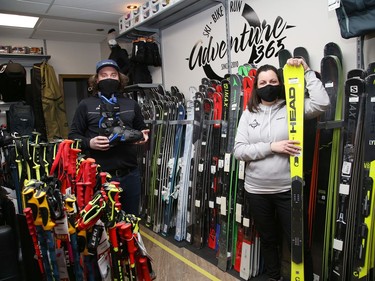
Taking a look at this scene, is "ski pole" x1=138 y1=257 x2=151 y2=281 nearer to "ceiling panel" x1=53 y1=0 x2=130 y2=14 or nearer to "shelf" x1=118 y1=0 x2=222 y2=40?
"shelf" x1=118 y1=0 x2=222 y2=40

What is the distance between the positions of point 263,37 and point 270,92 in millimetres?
995

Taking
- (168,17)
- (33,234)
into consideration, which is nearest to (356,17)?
(33,234)

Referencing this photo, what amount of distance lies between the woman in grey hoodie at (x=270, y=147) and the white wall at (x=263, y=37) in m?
0.48

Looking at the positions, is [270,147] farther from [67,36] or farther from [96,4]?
[67,36]

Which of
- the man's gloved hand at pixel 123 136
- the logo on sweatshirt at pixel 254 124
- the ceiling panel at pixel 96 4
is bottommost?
the man's gloved hand at pixel 123 136

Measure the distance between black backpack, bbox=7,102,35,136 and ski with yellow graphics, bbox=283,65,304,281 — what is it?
4130 mm

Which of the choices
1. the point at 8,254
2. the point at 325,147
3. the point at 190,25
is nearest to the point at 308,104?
the point at 325,147

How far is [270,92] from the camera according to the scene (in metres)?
1.84

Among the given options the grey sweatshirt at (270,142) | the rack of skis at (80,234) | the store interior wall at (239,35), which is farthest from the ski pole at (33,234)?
the store interior wall at (239,35)

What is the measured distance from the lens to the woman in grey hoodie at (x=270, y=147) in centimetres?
175

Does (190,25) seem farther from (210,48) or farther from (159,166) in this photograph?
(159,166)

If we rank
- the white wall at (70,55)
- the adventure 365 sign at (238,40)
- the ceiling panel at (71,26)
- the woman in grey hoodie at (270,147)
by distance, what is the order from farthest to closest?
1. the white wall at (70,55)
2. the ceiling panel at (71,26)
3. the adventure 365 sign at (238,40)
4. the woman in grey hoodie at (270,147)

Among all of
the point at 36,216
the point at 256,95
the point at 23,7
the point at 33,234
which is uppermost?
the point at 23,7

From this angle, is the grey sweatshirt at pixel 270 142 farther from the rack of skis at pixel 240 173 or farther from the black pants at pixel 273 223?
the rack of skis at pixel 240 173
